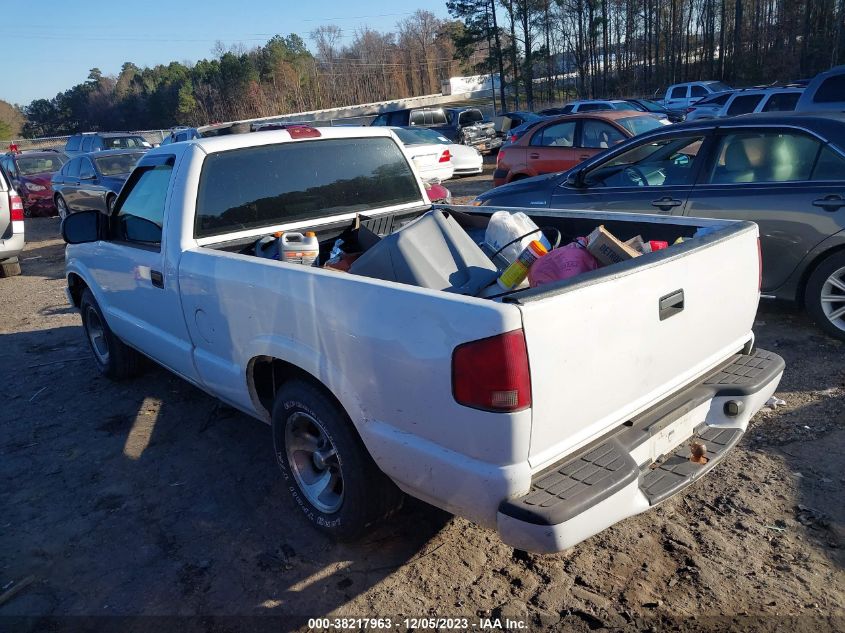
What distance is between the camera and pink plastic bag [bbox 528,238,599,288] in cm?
290

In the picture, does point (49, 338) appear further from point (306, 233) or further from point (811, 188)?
point (811, 188)

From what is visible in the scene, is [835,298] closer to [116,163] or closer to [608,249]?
[608,249]

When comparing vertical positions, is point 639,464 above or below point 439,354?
below

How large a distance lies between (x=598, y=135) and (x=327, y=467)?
988cm

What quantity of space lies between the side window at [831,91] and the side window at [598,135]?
3.43 meters

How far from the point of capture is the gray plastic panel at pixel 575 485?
6.93 feet

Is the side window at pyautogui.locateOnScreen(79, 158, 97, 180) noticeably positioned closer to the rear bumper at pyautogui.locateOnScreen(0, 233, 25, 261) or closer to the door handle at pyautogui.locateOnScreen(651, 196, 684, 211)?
the rear bumper at pyautogui.locateOnScreen(0, 233, 25, 261)

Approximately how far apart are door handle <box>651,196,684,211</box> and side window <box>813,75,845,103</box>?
730 centimetres

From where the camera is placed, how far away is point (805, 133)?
199 inches

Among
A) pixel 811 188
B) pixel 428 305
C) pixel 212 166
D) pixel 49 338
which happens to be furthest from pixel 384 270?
pixel 49 338

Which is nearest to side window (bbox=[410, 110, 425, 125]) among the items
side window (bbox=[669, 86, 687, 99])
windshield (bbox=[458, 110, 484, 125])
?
windshield (bbox=[458, 110, 484, 125])

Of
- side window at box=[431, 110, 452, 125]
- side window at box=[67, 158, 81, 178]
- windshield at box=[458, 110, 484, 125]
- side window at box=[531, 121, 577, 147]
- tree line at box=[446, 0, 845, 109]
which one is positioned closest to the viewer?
side window at box=[531, 121, 577, 147]

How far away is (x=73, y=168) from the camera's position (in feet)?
46.1

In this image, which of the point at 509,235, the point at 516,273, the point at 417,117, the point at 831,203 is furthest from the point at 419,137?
the point at 516,273
